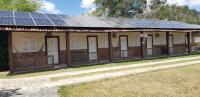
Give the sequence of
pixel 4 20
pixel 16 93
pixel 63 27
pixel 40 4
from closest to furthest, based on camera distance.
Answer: pixel 16 93 → pixel 4 20 → pixel 63 27 → pixel 40 4

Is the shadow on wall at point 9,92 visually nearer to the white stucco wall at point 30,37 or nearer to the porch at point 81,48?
the porch at point 81,48

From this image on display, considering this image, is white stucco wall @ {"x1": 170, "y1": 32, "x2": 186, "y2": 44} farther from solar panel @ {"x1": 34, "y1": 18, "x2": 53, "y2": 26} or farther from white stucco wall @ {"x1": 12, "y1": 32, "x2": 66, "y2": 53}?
solar panel @ {"x1": 34, "y1": 18, "x2": 53, "y2": 26}

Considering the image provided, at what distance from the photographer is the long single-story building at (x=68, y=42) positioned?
1711 cm

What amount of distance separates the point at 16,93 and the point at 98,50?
40.9 feet

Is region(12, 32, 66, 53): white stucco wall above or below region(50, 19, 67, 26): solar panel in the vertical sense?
below

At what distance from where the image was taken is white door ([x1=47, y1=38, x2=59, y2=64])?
19094mm

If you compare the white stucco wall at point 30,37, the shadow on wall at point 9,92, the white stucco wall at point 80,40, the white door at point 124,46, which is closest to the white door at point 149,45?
Result: the white door at point 124,46

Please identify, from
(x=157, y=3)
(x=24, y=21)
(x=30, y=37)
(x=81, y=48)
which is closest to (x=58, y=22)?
(x=30, y=37)

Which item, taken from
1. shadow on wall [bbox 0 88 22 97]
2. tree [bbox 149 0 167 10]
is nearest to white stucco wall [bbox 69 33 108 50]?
shadow on wall [bbox 0 88 22 97]

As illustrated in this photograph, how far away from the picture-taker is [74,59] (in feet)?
63.6

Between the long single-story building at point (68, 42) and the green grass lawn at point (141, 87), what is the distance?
7006 mm

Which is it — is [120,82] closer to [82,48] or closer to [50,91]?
[50,91]

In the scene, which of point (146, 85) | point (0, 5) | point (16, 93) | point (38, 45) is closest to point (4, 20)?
point (38, 45)

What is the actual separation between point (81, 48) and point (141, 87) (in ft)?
36.8
